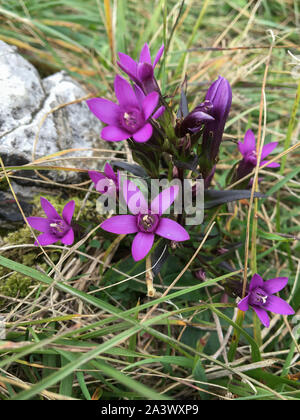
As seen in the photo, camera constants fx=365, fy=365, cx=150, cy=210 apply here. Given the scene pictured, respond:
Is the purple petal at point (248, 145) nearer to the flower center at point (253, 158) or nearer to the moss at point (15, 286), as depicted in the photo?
the flower center at point (253, 158)

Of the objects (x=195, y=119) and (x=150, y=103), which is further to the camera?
(x=195, y=119)

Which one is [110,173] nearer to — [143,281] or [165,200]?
[165,200]

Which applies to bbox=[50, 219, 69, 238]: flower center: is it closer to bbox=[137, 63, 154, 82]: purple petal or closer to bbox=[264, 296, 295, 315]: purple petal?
bbox=[137, 63, 154, 82]: purple petal

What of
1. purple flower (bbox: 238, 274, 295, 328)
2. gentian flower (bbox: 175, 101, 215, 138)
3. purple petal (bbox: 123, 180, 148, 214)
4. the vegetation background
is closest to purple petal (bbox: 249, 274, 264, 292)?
purple flower (bbox: 238, 274, 295, 328)

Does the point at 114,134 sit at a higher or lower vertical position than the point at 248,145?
higher

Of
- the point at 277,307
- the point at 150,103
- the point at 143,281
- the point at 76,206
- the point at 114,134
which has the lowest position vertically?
the point at 143,281

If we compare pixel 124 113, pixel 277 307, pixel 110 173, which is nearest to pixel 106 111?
pixel 124 113

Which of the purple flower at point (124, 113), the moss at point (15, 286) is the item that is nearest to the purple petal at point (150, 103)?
the purple flower at point (124, 113)
